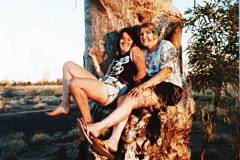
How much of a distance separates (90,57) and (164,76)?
1.09 meters

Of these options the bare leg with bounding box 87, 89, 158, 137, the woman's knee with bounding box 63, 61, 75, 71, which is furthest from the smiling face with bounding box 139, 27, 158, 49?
the woman's knee with bounding box 63, 61, 75, 71

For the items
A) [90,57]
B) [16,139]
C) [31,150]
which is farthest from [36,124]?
[90,57]

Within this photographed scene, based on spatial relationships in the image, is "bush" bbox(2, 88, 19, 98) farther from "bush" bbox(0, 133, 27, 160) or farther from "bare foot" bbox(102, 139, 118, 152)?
"bare foot" bbox(102, 139, 118, 152)

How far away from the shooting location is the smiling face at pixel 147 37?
744 centimetres

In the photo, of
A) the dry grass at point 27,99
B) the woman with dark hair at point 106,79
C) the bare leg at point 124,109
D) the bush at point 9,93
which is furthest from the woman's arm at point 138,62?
the bush at point 9,93

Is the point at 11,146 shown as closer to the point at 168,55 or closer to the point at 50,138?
the point at 50,138

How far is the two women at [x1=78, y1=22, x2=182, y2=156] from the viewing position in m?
6.95

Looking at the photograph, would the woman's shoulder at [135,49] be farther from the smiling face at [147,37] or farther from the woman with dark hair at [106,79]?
the smiling face at [147,37]

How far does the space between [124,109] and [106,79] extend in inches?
23.5

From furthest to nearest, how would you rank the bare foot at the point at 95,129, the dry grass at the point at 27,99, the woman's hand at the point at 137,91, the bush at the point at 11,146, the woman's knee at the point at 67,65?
the dry grass at the point at 27,99 → the bush at the point at 11,146 → the woman's knee at the point at 67,65 → the woman's hand at the point at 137,91 → the bare foot at the point at 95,129

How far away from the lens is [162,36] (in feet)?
25.5

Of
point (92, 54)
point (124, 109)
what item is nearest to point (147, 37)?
point (92, 54)

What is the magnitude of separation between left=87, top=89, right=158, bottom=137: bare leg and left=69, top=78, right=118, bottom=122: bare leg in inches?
8.9

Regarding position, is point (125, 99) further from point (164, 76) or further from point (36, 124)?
point (36, 124)
